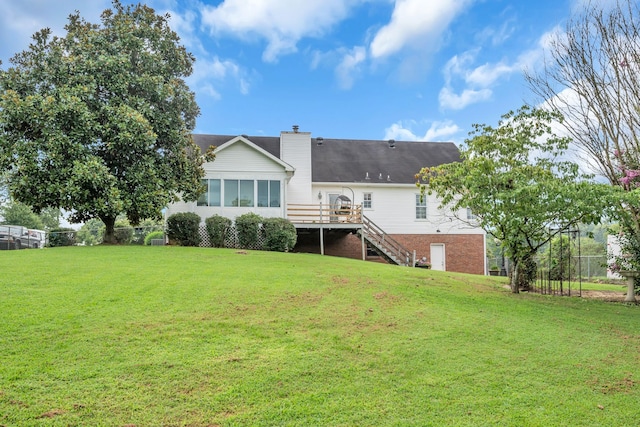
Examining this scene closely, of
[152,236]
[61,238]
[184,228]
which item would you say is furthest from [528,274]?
[61,238]

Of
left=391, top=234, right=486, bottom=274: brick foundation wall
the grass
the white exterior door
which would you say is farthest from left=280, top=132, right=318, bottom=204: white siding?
the grass

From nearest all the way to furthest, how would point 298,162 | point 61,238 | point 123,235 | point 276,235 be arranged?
point 276,235 < point 123,235 < point 61,238 < point 298,162

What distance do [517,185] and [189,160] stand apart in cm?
1471

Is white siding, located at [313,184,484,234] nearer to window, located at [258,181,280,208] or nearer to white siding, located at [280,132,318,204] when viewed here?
white siding, located at [280,132,318,204]

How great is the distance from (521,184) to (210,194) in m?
15.4

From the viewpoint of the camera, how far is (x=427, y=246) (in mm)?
25922

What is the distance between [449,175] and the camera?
13.5m

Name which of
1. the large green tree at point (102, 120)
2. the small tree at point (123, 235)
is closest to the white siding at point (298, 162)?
the large green tree at point (102, 120)

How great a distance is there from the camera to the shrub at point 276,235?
20609 mm

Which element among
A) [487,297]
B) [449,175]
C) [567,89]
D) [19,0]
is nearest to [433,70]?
[567,89]

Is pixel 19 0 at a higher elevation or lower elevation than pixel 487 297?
higher

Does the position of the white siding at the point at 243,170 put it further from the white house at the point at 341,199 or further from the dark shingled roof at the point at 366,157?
the dark shingled roof at the point at 366,157

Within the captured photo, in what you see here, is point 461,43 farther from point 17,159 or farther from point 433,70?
point 17,159

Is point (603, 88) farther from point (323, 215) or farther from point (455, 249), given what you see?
point (455, 249)
